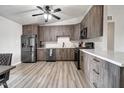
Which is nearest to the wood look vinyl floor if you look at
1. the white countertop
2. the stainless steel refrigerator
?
the white countertop

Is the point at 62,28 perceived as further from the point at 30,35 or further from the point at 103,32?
the point at 103,32

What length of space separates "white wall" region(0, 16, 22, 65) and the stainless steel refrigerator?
26cm

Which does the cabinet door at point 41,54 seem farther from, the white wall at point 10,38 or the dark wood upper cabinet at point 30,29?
the white wall at point 10,38

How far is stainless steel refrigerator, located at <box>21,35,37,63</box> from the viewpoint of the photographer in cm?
760

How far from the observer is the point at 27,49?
764cm

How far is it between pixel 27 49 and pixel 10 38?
1.71 meters

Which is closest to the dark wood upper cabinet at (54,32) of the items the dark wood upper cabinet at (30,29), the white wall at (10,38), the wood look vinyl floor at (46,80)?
the dark wood upper cabinet at (30,29)

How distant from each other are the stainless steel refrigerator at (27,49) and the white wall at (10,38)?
10.4 inches

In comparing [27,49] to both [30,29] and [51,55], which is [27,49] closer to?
[30,29]

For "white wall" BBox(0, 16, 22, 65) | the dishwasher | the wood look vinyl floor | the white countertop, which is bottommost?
the wood look vinyl floor

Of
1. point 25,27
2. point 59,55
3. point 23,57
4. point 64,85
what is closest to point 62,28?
point 59,55

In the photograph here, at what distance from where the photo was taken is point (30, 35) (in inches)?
306

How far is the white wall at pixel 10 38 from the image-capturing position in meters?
5.33

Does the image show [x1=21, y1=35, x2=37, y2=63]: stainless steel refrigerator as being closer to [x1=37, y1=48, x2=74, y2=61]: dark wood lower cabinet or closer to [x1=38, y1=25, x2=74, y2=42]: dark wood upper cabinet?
[x1=37, y1=48, x2=74, y2=61]: dark wood lower cabinet
